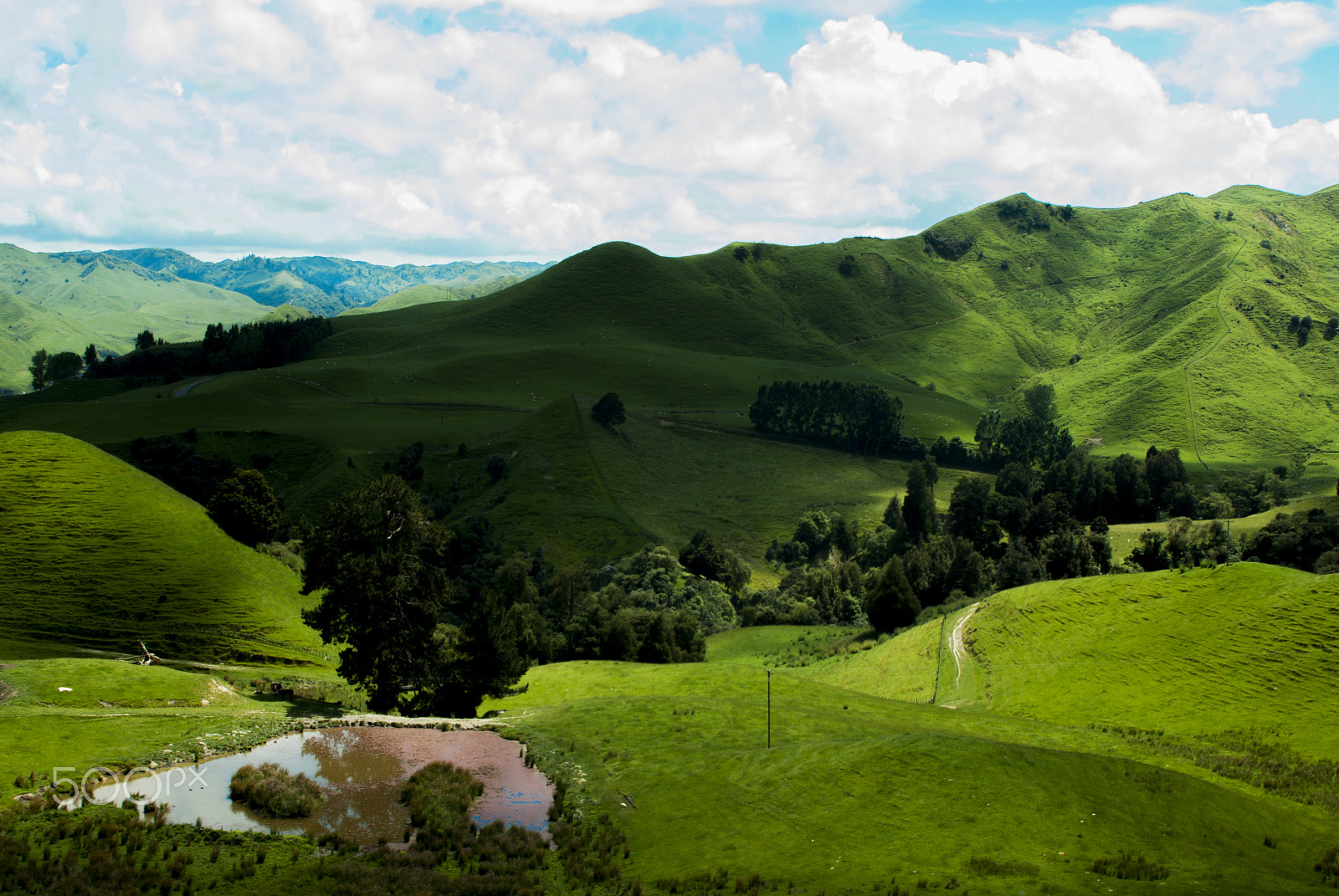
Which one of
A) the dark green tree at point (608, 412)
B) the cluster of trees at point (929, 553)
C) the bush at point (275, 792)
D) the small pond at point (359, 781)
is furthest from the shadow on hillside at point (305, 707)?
the dark green tree at point (608, 412)

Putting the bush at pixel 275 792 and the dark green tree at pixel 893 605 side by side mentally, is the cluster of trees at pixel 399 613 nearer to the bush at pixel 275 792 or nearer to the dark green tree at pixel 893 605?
the bush at pixel 275 792

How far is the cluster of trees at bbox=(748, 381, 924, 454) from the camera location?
7239 inches

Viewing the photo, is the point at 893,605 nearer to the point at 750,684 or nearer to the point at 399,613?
the point at 750,684

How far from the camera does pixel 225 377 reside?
19400cm

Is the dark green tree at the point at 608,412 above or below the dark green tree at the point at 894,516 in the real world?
above

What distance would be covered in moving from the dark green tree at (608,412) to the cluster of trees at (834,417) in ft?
130

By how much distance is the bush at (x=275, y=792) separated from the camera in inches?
1022

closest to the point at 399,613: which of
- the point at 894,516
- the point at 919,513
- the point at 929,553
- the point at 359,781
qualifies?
the point at 359,781

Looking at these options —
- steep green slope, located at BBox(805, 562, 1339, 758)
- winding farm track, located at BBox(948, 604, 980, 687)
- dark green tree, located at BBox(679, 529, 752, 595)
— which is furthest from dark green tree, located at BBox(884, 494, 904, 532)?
steep green slope, located at BBox(805, 562, 1339, 758)

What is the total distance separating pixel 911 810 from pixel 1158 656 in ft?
90.9

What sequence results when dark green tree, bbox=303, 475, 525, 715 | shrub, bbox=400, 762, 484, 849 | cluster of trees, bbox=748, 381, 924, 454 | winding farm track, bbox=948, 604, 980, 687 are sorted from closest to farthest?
shrub, bbox=400, 762, 484, 849, dark green tree, bbox=303, 475, 525, 715, winding farm track, bbox=948, 604, 980, 687, cluster of trees, bbox=748, 381, 924, 454

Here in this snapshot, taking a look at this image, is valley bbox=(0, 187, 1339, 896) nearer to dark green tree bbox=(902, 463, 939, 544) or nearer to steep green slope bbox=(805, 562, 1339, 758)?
steep green slope bbox=(805, 562, 1339, 758)

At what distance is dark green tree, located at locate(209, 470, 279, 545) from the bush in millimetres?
→ 41766

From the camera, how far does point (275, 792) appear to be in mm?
26391
